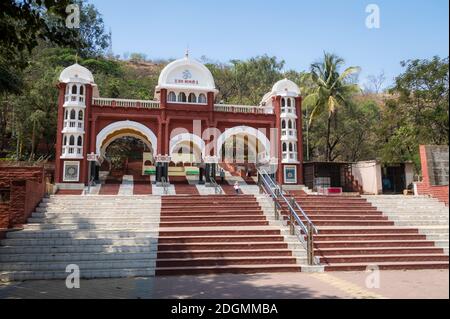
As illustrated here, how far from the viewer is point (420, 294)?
22.9 feet

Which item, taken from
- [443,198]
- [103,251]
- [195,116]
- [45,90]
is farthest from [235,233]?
[45,90]

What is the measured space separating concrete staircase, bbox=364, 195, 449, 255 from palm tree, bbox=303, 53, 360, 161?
1341 cm

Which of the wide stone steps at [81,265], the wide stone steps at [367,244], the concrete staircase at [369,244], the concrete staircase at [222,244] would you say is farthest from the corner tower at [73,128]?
the wide stone steps at [367,244]

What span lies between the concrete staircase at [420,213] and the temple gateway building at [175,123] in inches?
297

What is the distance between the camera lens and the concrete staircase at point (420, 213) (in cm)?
1239

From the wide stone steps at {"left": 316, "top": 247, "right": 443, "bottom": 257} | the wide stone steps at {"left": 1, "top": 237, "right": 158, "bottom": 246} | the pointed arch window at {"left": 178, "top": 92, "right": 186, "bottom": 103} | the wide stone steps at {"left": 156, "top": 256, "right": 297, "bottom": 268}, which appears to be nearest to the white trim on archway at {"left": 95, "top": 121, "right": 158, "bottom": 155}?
the pointed arch window at {"left": 178, "top": 92, "right": 186, "bottom": 103}

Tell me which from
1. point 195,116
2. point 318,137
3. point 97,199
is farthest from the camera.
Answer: point 318,137

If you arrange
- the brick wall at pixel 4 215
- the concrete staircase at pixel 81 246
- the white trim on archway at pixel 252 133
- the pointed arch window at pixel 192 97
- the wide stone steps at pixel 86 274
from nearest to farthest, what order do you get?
1. the wide stone steps at pixel 86 274
2. the concrete staircase at pixel 81 246
3. the brick wall at pixel 4 215
4. the white trim on archway at pixel 252 133
5. the pointed arch window at pixel 192 97

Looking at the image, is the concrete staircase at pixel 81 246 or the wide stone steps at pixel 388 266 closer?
the concrete staircase at pixel 81 246

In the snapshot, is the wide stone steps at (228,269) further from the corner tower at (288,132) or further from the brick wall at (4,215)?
the corner tower at (288,132)

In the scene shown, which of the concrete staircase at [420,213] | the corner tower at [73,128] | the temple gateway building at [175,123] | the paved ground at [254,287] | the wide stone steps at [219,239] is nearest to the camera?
the paved ground at [254,287]

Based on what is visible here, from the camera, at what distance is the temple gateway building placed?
22.1 meters

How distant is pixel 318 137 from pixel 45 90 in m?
22.0
